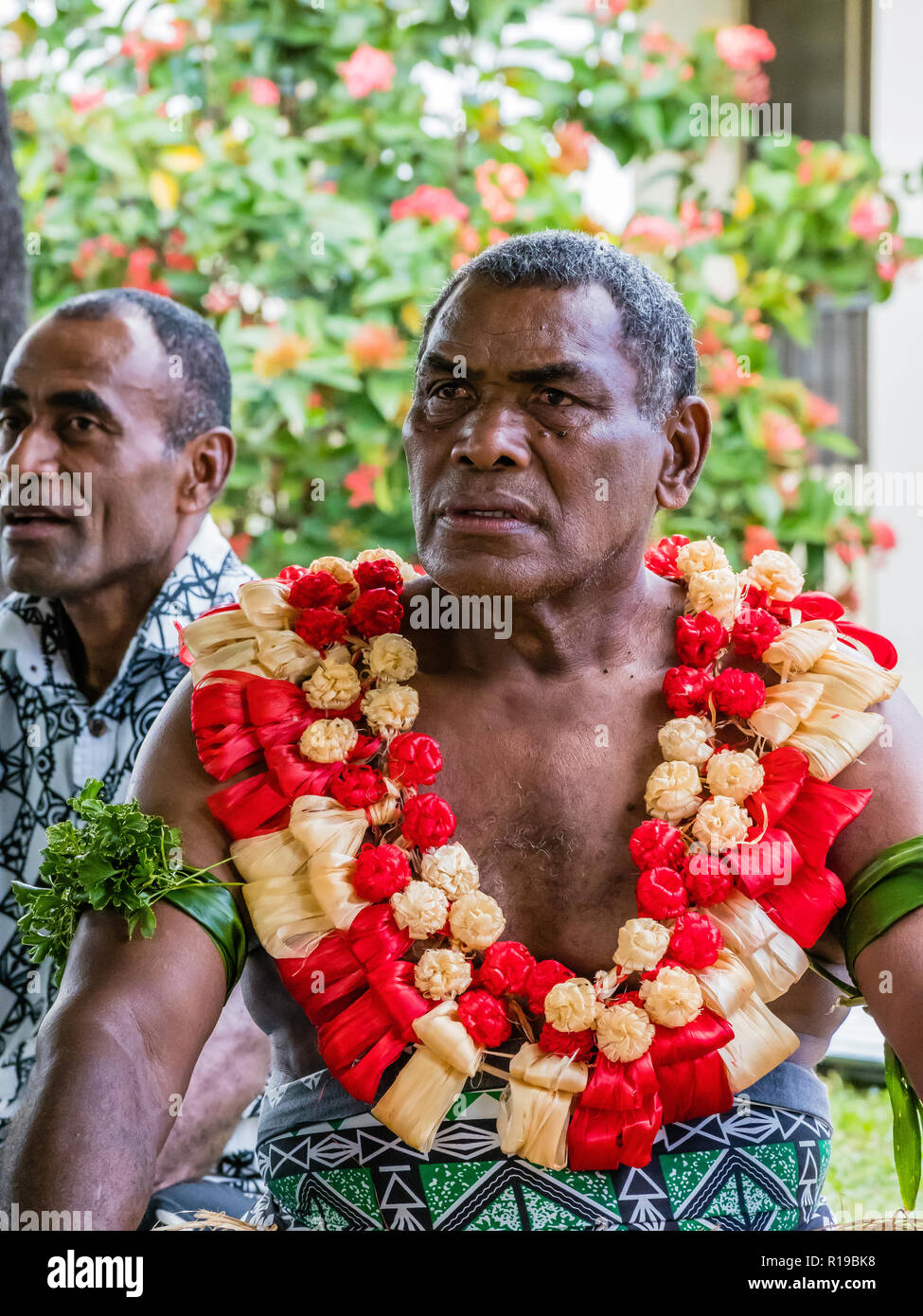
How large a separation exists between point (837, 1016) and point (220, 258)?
122 inches

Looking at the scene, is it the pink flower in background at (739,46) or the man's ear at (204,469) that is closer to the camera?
the man's ear at (204,469)

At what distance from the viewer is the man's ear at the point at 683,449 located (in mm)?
2254

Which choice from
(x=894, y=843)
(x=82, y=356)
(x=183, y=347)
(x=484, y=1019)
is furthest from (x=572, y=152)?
(x=484, y=1019)

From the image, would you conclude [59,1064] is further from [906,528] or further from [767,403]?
[906,528]

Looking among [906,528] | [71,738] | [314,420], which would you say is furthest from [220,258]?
[906,528]

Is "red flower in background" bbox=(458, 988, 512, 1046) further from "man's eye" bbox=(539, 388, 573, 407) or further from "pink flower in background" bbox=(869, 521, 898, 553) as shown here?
"pink flower in background" bbox=(869, 521, 898, 553)

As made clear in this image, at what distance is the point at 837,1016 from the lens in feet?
7.23

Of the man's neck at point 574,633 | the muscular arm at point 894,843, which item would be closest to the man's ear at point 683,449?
the man's neck at point 574,633

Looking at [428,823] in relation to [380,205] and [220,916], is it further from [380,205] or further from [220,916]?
[380,205]

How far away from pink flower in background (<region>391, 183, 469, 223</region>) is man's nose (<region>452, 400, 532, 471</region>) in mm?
2285

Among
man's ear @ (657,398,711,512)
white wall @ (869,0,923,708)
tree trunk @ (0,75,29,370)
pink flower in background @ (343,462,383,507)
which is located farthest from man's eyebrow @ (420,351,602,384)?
white wall @ (869,0,923,708)

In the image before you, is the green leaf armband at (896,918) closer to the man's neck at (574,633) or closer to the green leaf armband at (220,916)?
the man's neck at (574,633)

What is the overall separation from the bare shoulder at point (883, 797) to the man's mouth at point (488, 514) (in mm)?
581

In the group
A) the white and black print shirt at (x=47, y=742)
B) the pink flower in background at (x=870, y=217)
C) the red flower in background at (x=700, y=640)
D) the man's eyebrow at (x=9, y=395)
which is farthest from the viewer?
the pink flower in background at (x=870, y=217)
